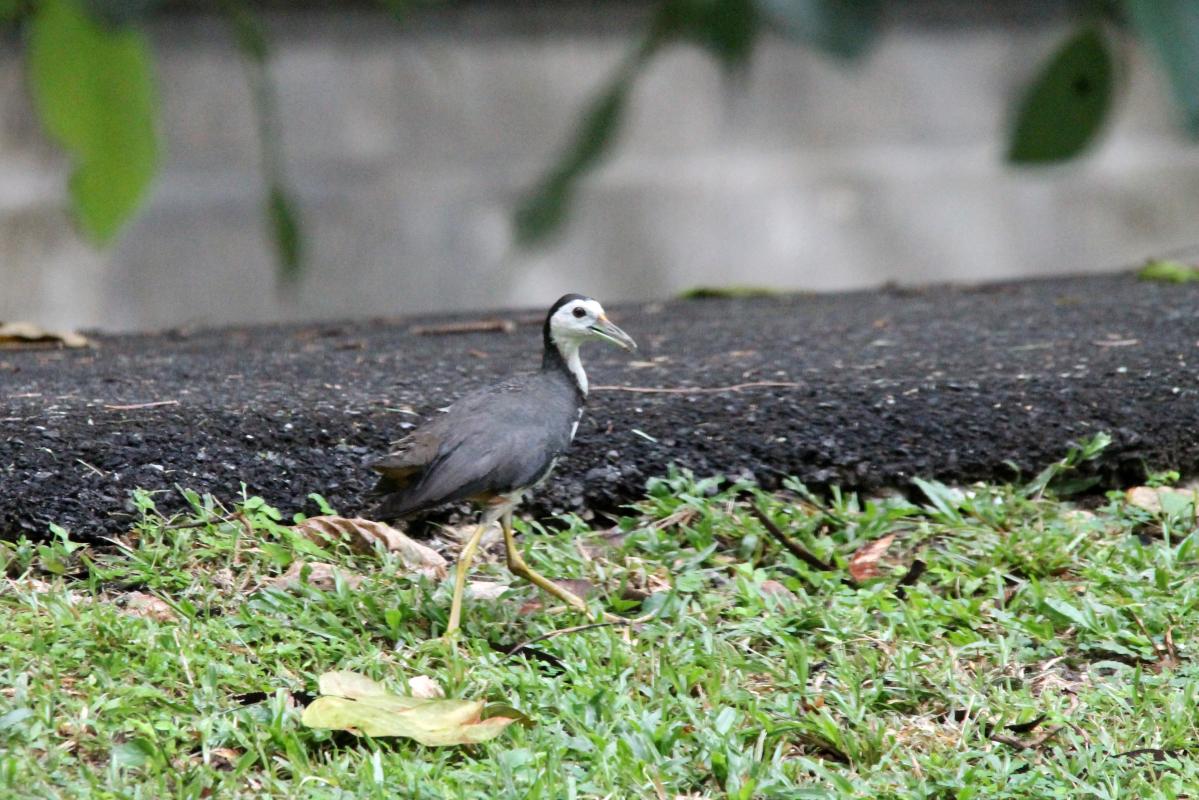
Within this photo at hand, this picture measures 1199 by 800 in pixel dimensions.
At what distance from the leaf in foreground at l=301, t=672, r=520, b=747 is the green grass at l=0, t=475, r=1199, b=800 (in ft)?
0.11

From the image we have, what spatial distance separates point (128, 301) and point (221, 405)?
2194 millimetres

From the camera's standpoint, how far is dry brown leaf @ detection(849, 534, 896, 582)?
3.14 m

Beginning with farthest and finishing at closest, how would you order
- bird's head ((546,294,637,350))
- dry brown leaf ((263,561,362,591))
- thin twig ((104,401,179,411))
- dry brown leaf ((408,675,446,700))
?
thin twig ((104,401,179,411))
bird's head ((546,294,637,350))
dry brown leaf ((263,561,362,591))
dry brown leaf ((408,675,446,700))

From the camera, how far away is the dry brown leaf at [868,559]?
3145mm

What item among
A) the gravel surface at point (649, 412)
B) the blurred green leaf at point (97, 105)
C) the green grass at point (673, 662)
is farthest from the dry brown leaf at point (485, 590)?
the blurred green leaf at point (97, 105)

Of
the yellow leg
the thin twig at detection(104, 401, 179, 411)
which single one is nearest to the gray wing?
the yellow leg

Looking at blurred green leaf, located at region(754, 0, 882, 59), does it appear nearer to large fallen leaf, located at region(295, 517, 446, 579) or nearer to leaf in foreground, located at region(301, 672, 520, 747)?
leaf in foreground, located at region(301, 672, 520, 747)

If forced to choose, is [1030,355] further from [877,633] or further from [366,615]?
[366,615]

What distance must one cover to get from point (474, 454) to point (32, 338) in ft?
9.45

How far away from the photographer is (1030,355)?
13.8 ft

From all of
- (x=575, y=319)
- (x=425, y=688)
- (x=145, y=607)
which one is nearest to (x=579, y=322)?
(x=575, y=319)

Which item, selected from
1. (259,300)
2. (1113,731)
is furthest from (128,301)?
(1113,731)

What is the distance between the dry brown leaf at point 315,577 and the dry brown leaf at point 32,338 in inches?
94.8

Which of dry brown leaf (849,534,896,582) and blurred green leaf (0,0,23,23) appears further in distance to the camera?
dry brown leaf (849,534,896,582)
